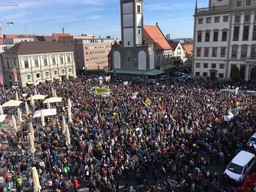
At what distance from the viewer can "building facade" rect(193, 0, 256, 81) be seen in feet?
134

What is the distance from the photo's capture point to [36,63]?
51.3 meters

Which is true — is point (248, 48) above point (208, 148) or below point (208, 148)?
above

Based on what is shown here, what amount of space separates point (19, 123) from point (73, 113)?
227 inches

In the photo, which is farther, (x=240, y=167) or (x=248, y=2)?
(x=248, y=2)

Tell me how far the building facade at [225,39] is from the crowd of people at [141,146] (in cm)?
1833

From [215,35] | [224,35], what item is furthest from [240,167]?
[215,35]

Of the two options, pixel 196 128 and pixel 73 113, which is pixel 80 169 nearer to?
pixel 196 128

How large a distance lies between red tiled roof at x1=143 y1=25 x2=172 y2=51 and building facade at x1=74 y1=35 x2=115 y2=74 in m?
22.2

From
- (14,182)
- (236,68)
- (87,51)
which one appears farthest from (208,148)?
(87,51)

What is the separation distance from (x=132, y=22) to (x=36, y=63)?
2397 centimetres

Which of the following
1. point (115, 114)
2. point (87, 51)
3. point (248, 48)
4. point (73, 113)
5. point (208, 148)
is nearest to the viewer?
point (208, 148)

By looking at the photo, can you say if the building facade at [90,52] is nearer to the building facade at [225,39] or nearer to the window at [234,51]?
the building facade at [225,39]

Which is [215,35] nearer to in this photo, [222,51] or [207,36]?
[207,36]

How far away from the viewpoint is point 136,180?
14227 millimetres
